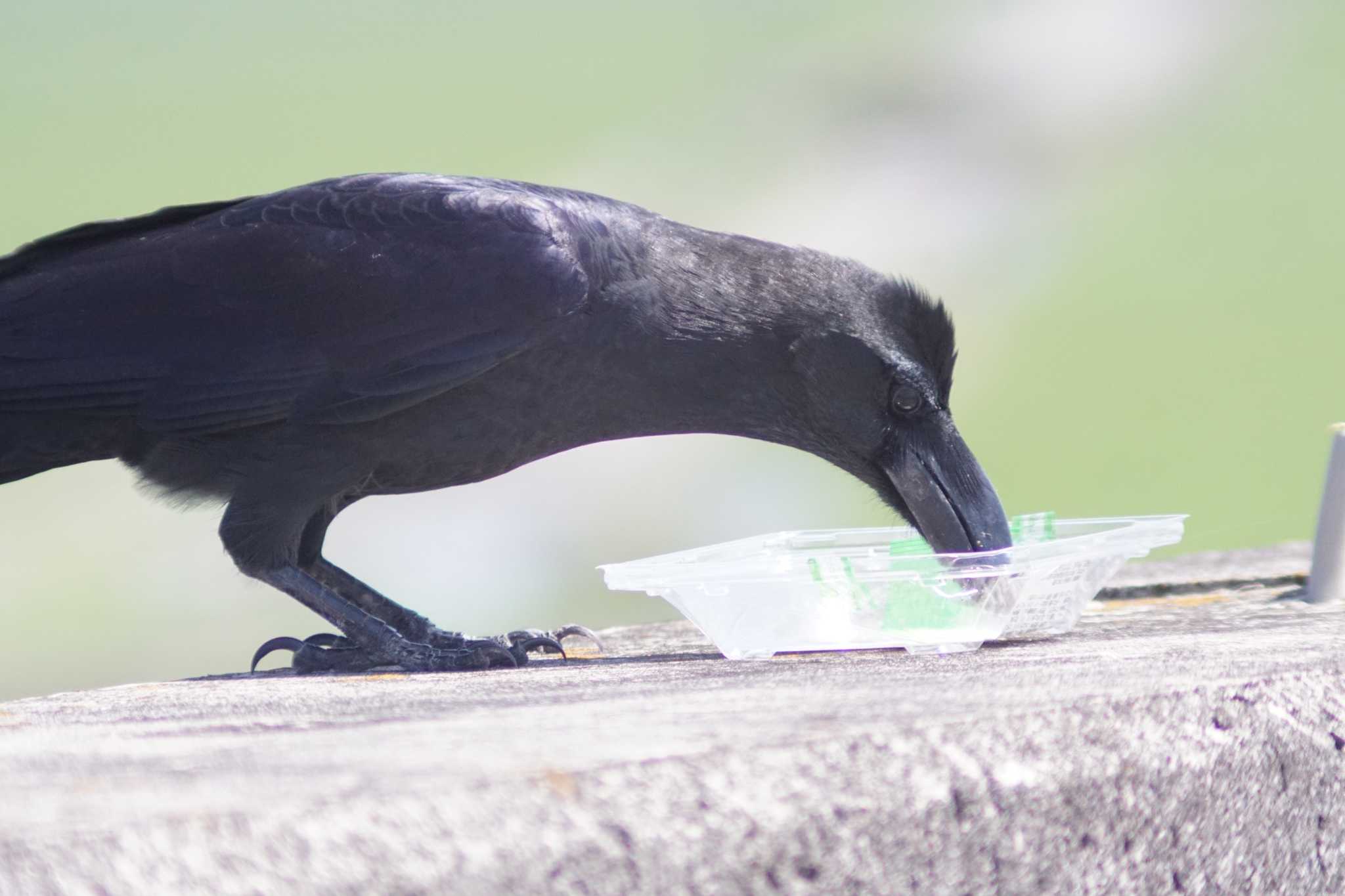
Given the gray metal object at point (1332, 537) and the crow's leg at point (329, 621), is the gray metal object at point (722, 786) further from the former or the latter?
the gray metal object at point (1332, 537)

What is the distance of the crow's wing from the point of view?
350 cm

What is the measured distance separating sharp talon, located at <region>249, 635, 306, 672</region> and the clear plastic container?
1141 mm

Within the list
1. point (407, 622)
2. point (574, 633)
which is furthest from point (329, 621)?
point (574, 633)

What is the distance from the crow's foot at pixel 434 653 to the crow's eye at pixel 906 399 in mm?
982

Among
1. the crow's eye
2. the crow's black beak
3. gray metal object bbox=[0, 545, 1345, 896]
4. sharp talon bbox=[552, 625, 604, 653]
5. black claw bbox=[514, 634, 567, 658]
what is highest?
the crow's eye

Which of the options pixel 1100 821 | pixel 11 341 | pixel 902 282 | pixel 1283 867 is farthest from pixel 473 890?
pixel 11 341

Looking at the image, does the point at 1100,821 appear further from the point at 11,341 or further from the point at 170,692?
the point at 11,341

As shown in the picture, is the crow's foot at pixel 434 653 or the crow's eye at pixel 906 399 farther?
the crow's eye at pixel 906 399

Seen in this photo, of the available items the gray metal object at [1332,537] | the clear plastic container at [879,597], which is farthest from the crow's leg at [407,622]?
the gray metal object at [1332,537]

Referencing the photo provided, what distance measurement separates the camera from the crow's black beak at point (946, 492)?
3400 millimetres

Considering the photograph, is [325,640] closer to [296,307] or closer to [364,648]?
[364,648]

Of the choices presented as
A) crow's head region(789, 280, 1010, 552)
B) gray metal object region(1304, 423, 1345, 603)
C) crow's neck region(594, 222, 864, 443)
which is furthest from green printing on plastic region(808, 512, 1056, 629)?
gray metal object region(1304, 423, 1345, 603)

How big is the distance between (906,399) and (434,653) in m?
1.29

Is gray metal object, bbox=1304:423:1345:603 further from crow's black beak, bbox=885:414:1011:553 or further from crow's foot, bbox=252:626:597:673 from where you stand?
crow's foot, bbox=252:626:597:673
